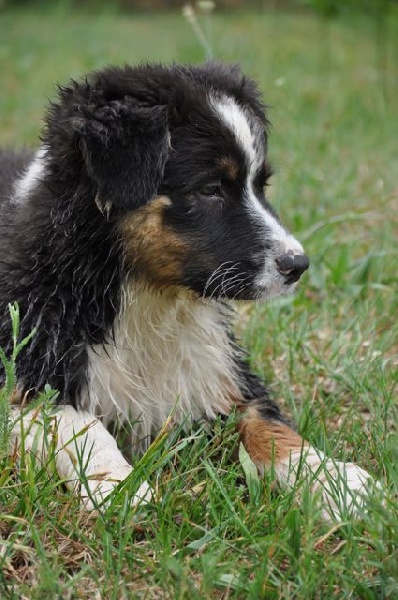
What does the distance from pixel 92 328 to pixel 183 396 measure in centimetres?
47

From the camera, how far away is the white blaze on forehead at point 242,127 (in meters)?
3.52

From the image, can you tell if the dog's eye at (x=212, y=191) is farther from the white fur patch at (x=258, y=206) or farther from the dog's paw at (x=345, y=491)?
the dog's paw at (x=345, y=491)

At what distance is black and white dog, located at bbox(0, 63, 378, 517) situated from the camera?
3328 millimetres

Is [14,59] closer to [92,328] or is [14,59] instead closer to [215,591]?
[92,328]

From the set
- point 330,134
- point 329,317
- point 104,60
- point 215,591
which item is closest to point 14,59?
point 104,60

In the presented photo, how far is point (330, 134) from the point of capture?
7602 mm

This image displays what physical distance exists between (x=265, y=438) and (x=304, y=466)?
351 mm

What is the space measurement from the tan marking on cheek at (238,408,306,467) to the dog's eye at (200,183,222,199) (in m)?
0.87

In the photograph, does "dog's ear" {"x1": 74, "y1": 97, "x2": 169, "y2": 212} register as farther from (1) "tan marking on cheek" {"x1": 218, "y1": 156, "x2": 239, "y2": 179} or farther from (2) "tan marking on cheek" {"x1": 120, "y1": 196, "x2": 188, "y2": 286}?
(1) "tan marking on cheek" {"x1": 218, "y1": 156, "x2": 239, "y2": 179}

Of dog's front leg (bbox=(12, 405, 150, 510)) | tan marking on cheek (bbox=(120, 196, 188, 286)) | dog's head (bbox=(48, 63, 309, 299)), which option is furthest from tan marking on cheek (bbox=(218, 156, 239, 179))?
dog's front leg (bbox=(12, 405, 150, 510))

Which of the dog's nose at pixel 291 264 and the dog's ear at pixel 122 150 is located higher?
the dog's ear at pixel 122 150

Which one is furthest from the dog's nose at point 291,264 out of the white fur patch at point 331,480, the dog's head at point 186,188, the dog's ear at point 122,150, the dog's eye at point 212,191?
the white fur patch at point 331,480

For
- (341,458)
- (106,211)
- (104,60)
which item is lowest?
(341,458)

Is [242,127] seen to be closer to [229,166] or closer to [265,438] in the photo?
[229,166]
